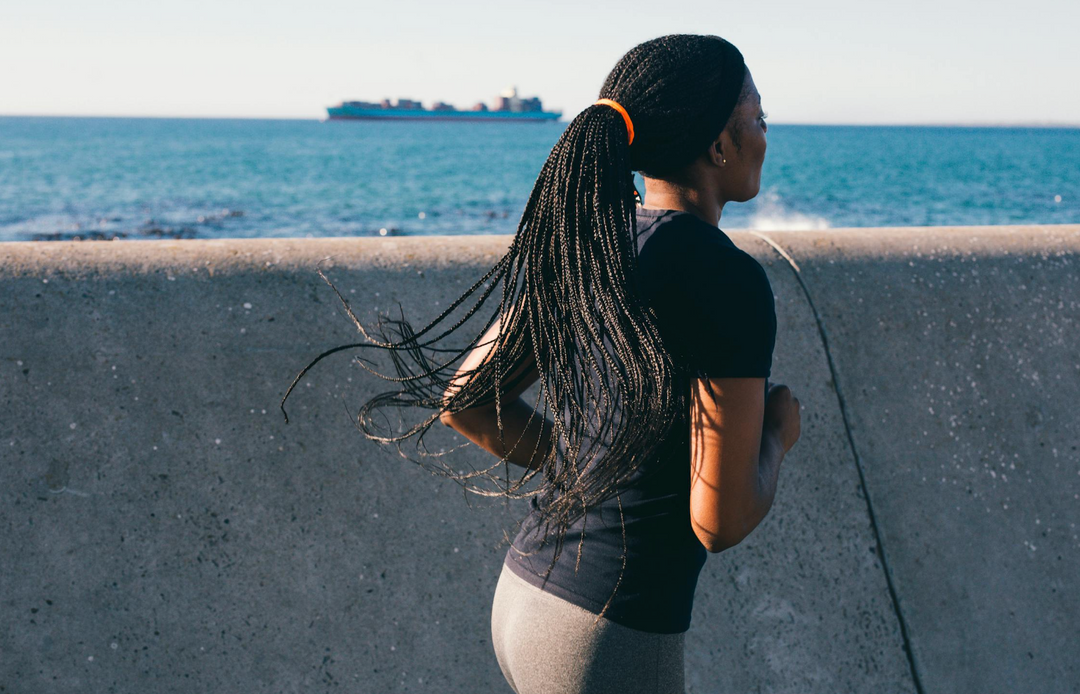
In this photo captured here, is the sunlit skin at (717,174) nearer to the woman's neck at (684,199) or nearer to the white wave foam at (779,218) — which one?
the woman's neck at (684,199)

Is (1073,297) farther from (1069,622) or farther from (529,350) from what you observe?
(529,350)

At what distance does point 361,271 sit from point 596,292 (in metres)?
1.45

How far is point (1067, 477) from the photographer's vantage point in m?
2.85

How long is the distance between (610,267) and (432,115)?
161 metres

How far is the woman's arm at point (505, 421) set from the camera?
5.29 feet

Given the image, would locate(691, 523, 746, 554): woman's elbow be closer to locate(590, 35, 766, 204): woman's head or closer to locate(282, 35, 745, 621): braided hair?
locate(282, 35, 745, 621): braided hair

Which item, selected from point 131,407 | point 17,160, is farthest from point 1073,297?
point 17,160

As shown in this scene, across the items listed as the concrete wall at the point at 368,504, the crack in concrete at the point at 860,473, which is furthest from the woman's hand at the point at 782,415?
the crack in concrete at the point at 860,473

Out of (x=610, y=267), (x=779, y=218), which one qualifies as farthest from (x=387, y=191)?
(x=610, y=267)

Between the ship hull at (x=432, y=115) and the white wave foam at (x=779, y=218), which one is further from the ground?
the ship hull at (x=432, y=115)

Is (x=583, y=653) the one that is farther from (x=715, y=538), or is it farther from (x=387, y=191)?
(x=387, y=191)

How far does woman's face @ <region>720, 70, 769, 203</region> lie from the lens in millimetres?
1407

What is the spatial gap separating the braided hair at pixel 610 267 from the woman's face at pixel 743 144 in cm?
3

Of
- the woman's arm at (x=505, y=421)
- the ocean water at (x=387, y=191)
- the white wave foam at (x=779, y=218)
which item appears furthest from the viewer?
the white wave foam at (x=779, y=218)
